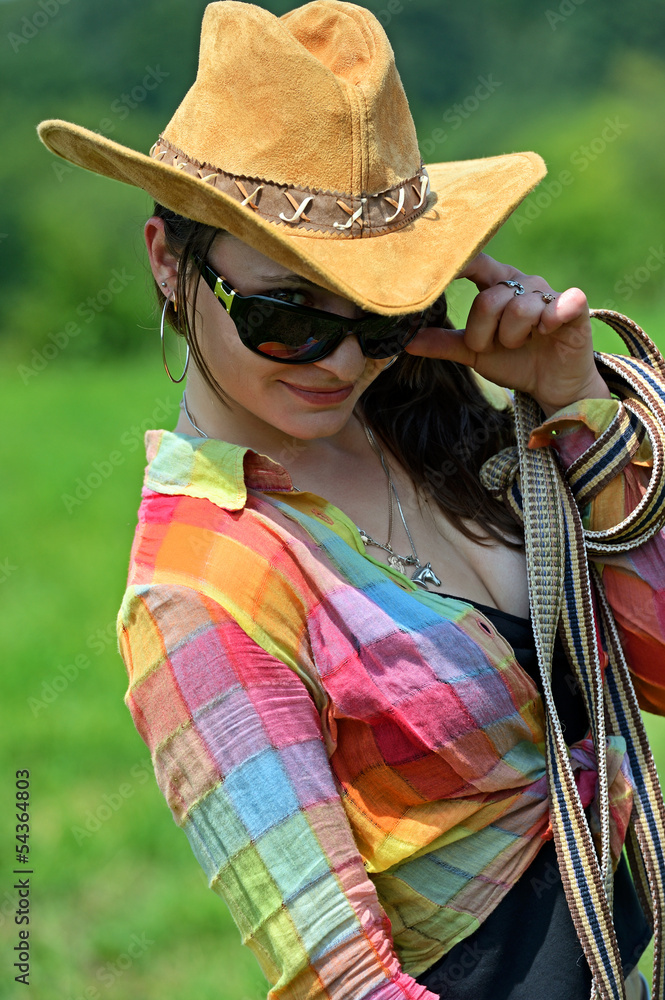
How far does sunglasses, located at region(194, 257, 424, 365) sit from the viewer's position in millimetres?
1283

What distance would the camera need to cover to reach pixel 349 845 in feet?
4.04

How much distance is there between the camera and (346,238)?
51.0 inches

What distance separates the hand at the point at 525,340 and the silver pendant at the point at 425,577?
323mm

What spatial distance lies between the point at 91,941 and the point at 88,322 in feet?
25.9

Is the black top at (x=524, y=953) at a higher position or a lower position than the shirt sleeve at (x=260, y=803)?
lower

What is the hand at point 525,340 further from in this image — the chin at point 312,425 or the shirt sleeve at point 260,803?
the shirt sleeve at point 260,803

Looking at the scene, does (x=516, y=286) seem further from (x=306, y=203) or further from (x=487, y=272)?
(x=306, y=203)

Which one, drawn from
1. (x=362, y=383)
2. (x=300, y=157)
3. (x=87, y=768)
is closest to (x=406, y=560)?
(x=362, y=383)

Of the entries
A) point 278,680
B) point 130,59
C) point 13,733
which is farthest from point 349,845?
point 130,59

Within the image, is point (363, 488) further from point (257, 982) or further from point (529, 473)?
point (257, 982)

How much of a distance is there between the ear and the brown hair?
44cm

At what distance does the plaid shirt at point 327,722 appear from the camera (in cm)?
120

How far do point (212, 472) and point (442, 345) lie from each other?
479mm

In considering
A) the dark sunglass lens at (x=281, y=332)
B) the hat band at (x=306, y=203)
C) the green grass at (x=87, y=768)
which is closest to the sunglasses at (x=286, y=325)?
the dark sunglass lens at (x=281, y=332)
